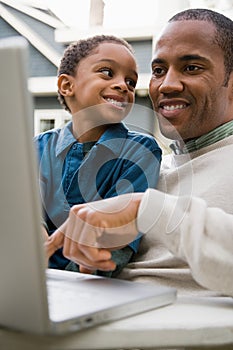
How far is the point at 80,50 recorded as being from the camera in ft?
4.76

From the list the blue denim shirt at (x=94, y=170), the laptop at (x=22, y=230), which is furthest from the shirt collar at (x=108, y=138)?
the laptop at (x=22, y=230)

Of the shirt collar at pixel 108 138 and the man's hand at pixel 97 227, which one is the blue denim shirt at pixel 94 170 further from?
the man's hand at pixel 97 227

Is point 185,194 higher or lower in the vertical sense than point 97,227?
lower

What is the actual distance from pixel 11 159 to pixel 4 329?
0.20 m

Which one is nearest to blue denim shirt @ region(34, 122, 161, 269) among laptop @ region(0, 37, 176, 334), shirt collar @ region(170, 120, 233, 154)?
shirt collar @ region(170, 120, 233, 154)

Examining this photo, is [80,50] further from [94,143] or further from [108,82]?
[94,143]

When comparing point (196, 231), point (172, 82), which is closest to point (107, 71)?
point (172, 82)

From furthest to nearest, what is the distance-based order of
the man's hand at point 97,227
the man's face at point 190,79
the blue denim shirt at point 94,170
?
the man's face at point 190,79, the blue denim shirt at point 94,170, the man's hand at point 97,227

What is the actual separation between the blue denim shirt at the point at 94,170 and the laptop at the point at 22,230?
0.55m

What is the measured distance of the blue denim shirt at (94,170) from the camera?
1.23 m

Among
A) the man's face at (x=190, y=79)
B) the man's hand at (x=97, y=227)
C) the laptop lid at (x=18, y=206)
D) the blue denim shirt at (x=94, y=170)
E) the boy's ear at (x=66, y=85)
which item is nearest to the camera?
the laptop lid at (x=18, y=206)

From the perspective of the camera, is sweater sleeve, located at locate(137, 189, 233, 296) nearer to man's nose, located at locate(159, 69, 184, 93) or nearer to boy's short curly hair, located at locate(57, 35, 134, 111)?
man's nose, located at locate(159, 69, 184, 93)

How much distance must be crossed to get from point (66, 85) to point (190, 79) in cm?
33

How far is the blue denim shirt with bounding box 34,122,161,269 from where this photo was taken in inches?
48.5
